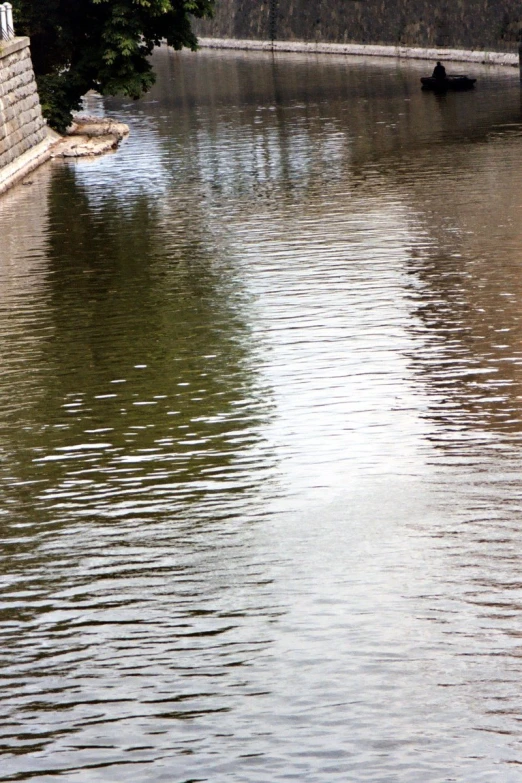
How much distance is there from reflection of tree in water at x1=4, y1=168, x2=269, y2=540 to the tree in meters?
15.1

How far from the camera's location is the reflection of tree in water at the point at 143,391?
8109 mm

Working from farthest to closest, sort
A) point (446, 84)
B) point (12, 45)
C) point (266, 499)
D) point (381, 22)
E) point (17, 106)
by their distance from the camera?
point (381, 22) → point (446, 84) → point (12, 45) → point (17, 106) → point (266, 499)

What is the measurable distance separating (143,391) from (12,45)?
18032 mm

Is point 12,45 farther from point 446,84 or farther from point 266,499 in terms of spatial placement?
point 266,499

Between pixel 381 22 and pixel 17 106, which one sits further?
pixel 381 22

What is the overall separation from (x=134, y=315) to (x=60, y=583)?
6.50 m

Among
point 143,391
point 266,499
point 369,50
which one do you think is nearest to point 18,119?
point 143,391

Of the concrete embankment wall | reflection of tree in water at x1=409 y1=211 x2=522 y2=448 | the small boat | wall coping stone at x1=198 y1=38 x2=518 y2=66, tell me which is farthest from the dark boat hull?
reflection of tree in water at x1=409 y1=211 x2=522 y2=448

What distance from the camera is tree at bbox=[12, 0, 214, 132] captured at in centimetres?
3094

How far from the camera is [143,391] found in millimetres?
10219

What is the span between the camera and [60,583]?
680 cm

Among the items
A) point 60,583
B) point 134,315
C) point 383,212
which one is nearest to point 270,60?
point 383,212

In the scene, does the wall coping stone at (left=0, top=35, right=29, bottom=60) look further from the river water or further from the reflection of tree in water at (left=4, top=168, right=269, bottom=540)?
the reflection of tree in water at (left=4, top=168, right=269, bottom=540)

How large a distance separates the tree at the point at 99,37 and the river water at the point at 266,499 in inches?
546
